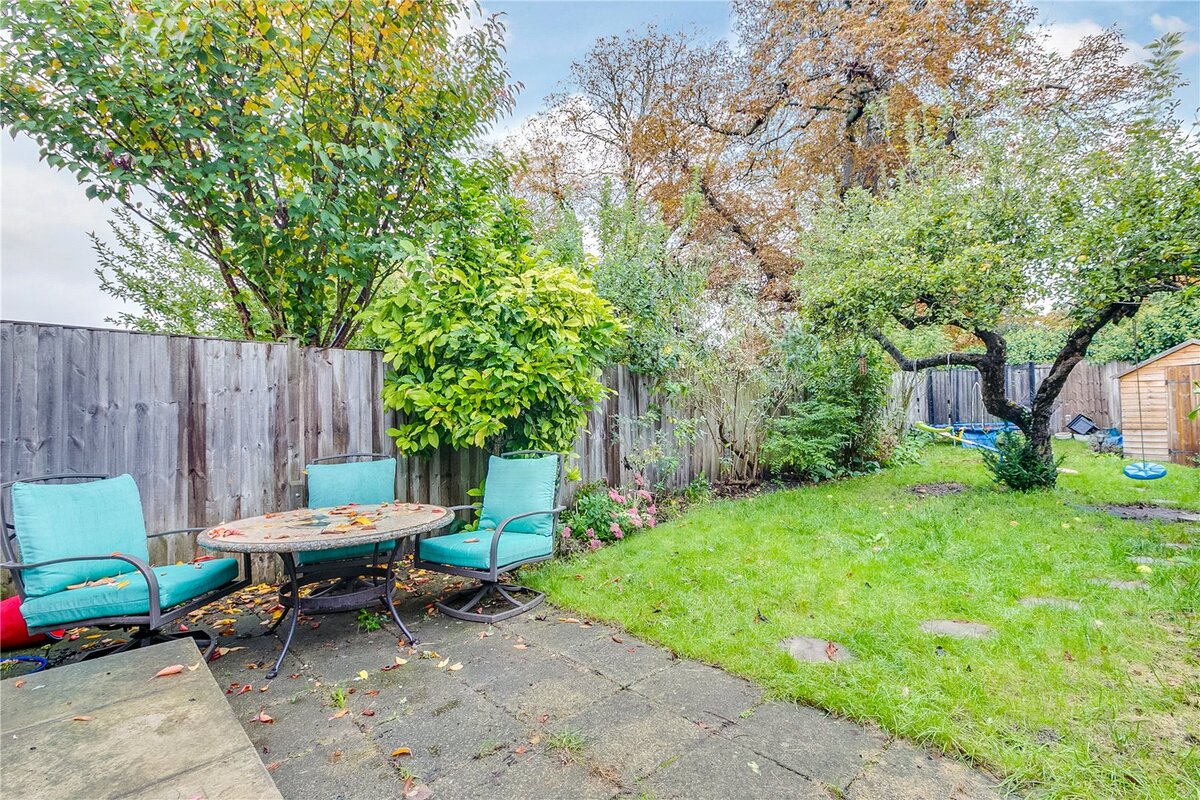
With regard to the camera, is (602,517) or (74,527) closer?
(74,527)

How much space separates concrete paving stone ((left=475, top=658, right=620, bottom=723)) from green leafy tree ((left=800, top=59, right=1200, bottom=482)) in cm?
485

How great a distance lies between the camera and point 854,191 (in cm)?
695

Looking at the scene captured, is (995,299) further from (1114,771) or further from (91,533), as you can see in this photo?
(91,533)

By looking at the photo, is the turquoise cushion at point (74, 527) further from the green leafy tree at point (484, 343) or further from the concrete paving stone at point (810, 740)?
the concrete paving stone at point (810, 740)

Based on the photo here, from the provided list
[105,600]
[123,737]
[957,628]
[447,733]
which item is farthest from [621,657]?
[105,600]

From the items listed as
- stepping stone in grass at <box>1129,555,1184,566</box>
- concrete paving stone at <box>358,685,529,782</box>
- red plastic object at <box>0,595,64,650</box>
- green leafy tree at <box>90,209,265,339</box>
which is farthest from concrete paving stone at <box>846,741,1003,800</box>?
green leafy tree at <box>90,209,265,339</box>

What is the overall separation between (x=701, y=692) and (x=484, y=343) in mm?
2590

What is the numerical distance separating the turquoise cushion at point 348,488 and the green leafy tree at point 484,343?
343 millimetres

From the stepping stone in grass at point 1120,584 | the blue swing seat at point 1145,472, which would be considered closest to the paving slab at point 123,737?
the stepping stone in grass at point 1120,584

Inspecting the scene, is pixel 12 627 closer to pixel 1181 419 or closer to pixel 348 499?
pixel 348 499

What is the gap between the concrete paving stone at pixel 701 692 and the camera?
210cm

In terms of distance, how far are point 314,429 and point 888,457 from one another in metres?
7.97

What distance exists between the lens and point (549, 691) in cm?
233

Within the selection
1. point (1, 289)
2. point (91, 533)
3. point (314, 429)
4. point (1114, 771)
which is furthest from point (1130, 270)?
point (1, 289)
